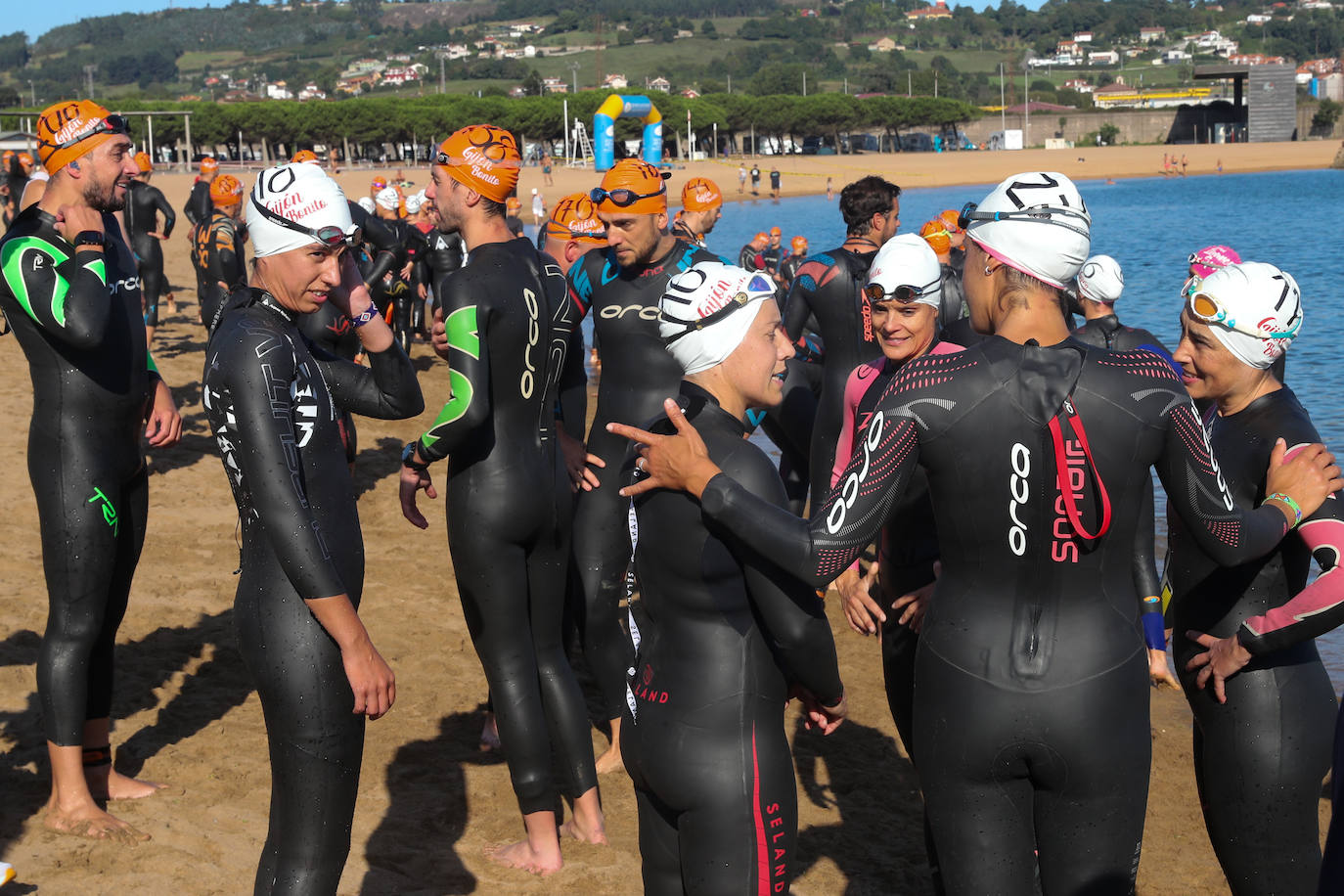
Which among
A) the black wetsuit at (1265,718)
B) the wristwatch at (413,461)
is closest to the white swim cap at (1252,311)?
the black wetsuit at (1265,718)

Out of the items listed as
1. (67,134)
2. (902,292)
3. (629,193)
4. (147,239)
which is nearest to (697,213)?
(629,193)

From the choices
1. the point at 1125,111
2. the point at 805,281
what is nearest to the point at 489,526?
the point at 805,281

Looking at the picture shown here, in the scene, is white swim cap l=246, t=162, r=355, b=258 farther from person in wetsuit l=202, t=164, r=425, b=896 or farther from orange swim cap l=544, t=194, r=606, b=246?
orange swim cap l=544, t=194, r=606, b=246

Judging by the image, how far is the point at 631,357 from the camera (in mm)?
5719

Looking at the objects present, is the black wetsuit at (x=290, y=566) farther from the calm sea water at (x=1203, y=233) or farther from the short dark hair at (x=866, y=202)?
the calm sea water at (x=1203, y=233)

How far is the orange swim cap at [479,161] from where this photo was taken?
4.65 metres

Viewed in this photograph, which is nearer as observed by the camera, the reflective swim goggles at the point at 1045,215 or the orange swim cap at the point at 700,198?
the reflective swim goggles at the point at 1045,215

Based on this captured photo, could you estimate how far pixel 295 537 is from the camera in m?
3.11

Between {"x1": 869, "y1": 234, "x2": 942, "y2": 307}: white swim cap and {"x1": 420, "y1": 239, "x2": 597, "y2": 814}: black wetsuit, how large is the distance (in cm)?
128

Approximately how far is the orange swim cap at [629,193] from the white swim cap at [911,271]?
1.44 metres

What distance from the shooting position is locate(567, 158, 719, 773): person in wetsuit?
5594 millimetres

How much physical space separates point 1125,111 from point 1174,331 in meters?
119

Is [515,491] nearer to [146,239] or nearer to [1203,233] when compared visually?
[146,239]

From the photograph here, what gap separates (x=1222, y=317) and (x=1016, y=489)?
1188mm
